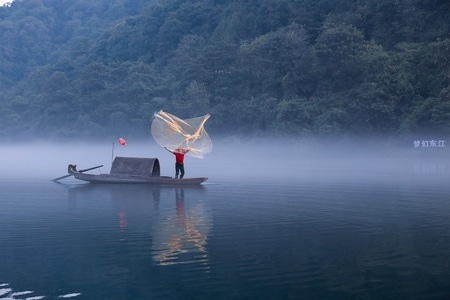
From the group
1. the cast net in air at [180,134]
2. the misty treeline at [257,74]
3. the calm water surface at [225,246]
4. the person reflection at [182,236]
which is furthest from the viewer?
the misty treeline at [257,74]

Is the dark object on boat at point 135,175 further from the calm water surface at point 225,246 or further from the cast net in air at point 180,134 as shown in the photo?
the calm water surface at point 225,246

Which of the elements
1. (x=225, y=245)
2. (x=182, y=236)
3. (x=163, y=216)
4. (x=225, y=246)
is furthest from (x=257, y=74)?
(x=225, y=246)

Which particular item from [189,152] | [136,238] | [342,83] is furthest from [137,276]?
[342,83]

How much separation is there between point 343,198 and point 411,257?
1245 cm

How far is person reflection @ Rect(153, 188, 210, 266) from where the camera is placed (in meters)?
14.4

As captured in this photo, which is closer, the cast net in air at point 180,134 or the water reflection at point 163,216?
the water reflection at point 163,216

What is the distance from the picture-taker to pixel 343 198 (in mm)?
26797

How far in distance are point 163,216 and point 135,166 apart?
40.0 ft

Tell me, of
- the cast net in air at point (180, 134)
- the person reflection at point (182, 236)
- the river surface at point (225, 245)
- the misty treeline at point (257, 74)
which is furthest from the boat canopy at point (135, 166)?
the misty treeline at point (257, 74)

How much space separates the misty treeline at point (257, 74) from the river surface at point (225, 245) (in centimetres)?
3889

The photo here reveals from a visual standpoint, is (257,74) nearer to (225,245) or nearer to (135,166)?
(135,166)

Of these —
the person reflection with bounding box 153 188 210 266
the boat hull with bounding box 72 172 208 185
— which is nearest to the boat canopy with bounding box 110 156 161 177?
the boat hull with bounding box 72 172 208 185

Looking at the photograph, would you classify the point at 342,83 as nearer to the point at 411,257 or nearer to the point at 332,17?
the point at 332,17

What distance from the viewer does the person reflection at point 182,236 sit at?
565 inches
